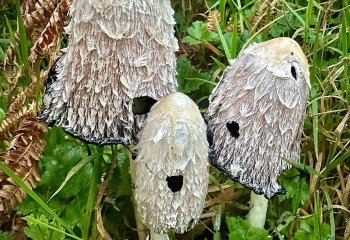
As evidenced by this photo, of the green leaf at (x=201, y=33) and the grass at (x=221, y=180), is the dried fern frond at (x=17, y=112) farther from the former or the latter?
the green leaf at (x=201, y=33)

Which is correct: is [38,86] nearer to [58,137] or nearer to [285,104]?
[58,137]

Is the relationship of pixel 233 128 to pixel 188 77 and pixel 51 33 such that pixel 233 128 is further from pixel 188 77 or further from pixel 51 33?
pixel 51 33

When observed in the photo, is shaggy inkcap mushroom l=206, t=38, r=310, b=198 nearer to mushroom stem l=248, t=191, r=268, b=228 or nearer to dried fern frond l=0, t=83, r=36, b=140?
mushroom stem l=248, t=191, r=268, b=228

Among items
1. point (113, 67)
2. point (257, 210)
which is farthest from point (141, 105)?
point (257, 210)

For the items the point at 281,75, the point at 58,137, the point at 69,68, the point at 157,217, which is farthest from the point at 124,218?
the point at 281,75

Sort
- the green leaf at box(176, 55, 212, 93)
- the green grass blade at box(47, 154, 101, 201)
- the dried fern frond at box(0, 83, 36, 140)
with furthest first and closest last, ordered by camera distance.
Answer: the green leaf at box(176, 55, 212, 93) → the dried fern frond at box(0, 83, 36, 140) → the green grass blade at box(47, 154, 101, 201)

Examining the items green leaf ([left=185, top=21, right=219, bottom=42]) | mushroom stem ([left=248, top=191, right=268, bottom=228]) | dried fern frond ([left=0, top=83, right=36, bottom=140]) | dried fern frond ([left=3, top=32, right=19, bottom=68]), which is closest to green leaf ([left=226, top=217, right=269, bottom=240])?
mushroom stem ([left=248, top=191, right=268, bottom=228])

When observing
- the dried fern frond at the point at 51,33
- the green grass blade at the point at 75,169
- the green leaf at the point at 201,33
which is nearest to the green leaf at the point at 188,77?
the green leaf at the point at 201,33
